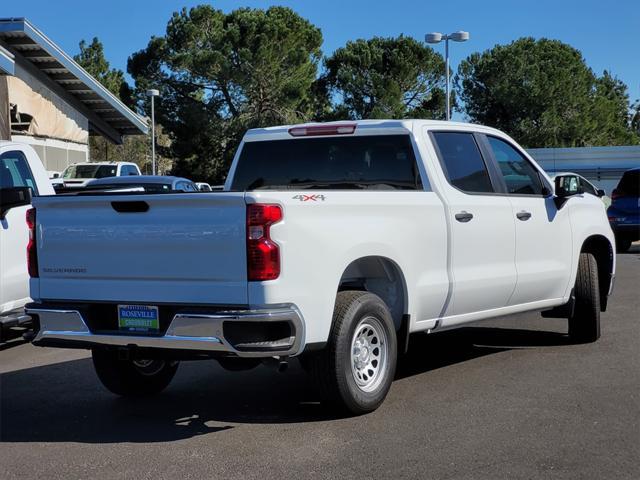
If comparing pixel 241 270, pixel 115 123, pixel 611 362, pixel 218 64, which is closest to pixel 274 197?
pixel 241 270

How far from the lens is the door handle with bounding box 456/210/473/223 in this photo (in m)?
6.94

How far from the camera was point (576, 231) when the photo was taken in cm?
842

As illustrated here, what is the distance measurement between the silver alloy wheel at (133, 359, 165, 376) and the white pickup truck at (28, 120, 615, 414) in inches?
0.8

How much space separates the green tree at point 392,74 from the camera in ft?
172

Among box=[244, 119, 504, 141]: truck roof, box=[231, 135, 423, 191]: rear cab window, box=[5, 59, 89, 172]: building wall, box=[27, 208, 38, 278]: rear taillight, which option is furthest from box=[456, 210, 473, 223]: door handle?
box=[5, 59, 89, 172]: building wall

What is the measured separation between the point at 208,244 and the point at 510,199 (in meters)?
3.16

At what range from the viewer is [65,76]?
1079 inches

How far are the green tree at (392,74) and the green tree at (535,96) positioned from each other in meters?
5.43

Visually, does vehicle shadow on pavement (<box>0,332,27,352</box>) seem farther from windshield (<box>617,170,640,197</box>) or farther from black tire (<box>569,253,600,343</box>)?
windshield (<box>617,170,640,197</box>)

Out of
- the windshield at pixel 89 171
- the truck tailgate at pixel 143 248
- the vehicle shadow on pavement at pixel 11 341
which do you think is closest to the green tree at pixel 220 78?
the windshield at pixel 89 171

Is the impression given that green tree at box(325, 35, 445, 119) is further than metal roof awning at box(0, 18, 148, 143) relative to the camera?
Yes

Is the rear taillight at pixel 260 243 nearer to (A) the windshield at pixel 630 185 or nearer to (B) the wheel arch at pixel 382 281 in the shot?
(B) the wheel arch at pixel 382 281

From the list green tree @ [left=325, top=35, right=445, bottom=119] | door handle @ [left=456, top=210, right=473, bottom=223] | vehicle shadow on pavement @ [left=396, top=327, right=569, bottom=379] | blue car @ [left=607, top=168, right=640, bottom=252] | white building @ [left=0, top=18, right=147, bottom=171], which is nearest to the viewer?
door handle @ [left=456, top=210, right=473, bottom=223]

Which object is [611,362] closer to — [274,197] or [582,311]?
[582,311]
